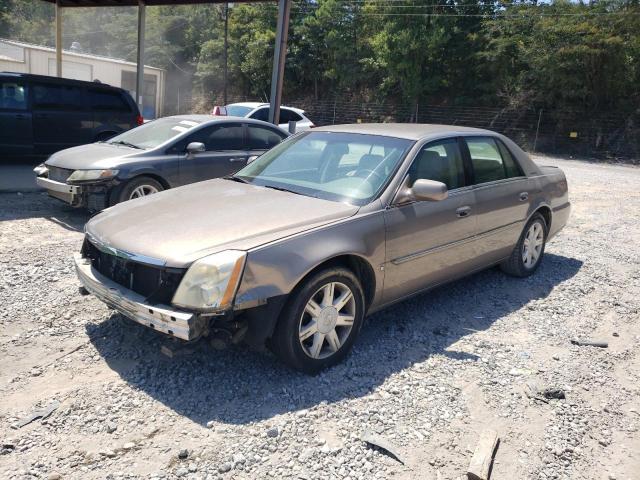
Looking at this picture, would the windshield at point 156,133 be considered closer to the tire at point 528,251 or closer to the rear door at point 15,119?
the rear door at point 15,119

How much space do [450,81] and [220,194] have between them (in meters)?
31.5

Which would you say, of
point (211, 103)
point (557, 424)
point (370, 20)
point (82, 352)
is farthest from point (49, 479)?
point (211, 103)

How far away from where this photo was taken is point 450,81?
33031mm

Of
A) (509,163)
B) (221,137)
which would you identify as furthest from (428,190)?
(221,137)

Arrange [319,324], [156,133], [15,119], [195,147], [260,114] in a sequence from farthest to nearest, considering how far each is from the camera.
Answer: [260,114]
[15,119]
[156,133]
[195,147]
[319,324]

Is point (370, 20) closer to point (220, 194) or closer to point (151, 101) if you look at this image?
point (151, 101)

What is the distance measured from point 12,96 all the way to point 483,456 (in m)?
10.3

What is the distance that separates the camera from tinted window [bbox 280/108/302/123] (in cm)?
1550

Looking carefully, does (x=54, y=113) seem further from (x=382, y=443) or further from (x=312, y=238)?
(x=382, y=443)

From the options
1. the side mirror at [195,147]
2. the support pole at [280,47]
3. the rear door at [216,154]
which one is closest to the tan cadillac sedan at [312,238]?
the side mirror at [195,147]

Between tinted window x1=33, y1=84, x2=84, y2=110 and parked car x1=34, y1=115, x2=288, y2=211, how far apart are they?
10.4 feet

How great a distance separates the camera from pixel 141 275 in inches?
131

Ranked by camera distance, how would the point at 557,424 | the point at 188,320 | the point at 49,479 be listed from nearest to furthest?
the point at 49,479 < the point at 188,320 < the point at 557,424

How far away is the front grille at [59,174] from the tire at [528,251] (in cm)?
531
